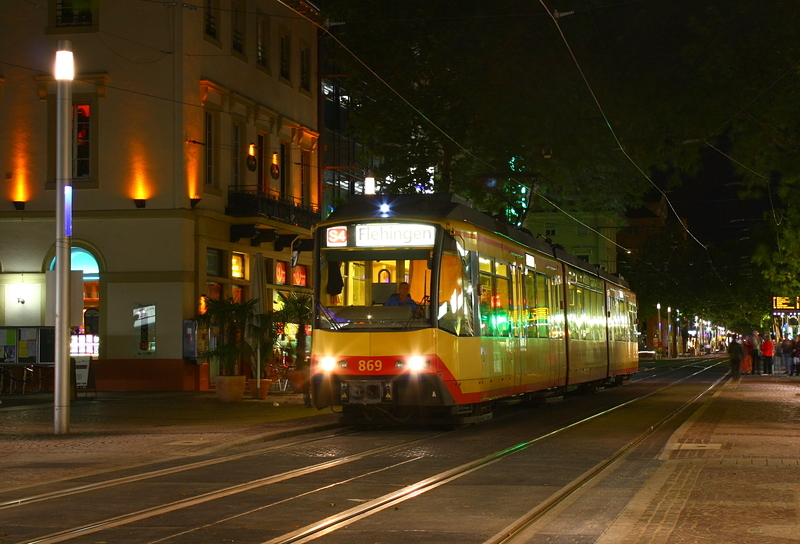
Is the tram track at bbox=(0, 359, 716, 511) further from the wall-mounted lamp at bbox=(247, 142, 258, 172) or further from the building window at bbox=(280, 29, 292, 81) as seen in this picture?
the building window at bbox=(280, 29, 292, 81)

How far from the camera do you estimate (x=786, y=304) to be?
4566cm

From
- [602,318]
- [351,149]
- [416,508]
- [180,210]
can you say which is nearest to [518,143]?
[602,318]

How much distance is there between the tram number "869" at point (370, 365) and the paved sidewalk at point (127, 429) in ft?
4.99

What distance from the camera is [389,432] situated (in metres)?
17.7

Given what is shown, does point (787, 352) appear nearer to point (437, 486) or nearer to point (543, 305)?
point (543, 305)

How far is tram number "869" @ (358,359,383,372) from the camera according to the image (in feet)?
54.6

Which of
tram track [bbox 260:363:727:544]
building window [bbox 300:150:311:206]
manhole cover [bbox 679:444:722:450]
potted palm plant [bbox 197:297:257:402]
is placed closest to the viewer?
tram track [bbox 260:363:727:544]

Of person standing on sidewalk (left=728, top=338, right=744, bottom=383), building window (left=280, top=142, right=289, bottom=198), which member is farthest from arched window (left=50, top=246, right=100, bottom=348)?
person standing on sidewalk (left=728, top=338, right=744, bottom=383)

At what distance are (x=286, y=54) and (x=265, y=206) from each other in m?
6.28

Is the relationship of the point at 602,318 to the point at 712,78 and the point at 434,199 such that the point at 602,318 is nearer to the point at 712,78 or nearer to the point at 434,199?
the point at 712,78

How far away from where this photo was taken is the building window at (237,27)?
33.0 meters

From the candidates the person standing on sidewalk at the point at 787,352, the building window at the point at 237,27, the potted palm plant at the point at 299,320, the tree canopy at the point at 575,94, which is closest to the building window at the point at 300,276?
the tree canopy at the point at 575,94

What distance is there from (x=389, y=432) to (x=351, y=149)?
86.0 feet

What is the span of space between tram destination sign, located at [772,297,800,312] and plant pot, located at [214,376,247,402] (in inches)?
1096
